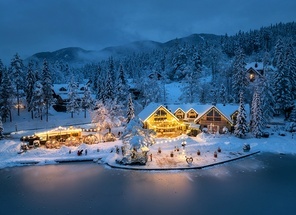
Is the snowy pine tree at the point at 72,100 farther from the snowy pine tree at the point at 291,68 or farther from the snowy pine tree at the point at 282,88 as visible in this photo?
the snowy pine tree at the point at 291,68

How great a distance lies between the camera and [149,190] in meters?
27.5

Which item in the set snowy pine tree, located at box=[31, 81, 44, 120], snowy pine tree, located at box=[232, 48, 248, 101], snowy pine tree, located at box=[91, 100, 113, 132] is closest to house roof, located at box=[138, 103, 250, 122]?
snowy pine tree, located at box=[91, 100, 113, 132]

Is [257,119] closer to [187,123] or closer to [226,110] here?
[226,110]

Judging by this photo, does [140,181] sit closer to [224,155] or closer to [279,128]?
[224,155]

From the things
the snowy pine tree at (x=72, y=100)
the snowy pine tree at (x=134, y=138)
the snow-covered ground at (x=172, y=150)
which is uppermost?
the snowy pine tree at (x=72, y=100)

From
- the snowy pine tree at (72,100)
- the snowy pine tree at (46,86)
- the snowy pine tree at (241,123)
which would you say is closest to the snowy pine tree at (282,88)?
the snowy pine tree at (241,123)

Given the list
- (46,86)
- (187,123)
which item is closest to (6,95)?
(46,86)

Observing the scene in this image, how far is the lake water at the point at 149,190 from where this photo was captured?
77.4 ft

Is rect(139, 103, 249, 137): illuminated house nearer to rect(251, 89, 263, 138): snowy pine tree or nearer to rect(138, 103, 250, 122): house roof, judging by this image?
rect(138, 103, 250, 122): house roof

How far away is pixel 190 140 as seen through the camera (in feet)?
145

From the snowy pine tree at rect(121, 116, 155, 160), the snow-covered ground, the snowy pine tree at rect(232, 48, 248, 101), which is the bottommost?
the snow-covered ground

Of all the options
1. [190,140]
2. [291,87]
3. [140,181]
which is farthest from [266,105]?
[140,181]

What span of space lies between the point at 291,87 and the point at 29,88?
2357 inches

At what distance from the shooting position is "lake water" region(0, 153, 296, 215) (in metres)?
23.6
